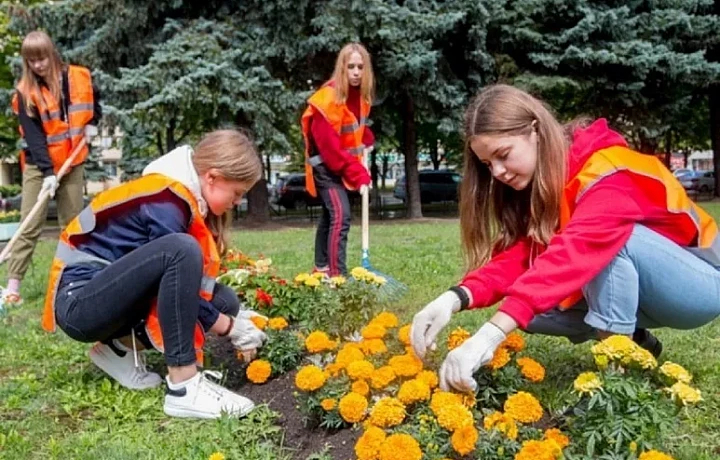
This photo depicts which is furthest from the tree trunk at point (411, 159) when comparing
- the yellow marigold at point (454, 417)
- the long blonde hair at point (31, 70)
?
the yellow marigold at point (454, 417)

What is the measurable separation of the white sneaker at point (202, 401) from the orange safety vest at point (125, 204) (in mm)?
140

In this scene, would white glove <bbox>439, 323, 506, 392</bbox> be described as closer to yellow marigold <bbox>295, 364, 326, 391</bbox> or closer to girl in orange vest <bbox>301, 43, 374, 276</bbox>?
A: yellow marigold <bbox>295, 364, 326, 391</bbox>

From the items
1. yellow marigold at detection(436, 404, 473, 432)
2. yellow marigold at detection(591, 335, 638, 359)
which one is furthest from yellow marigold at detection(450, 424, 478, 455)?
yellow marigold at detection(591, 335, 638, 359)

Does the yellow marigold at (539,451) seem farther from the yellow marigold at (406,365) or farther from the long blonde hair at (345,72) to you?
the long blonde hair at (345,72)

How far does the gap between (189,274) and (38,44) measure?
313cm

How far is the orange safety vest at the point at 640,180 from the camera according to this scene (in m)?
2.27

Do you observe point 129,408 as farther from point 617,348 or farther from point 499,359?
point 617,348

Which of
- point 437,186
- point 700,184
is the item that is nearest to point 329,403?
point 437,186

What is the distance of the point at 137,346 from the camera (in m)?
3.06

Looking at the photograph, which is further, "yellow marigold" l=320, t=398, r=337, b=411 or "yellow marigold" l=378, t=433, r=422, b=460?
"yellow marigold" l=320, t=398, r=337, b=411

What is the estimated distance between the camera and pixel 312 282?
129 inches

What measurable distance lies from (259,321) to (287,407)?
61cm

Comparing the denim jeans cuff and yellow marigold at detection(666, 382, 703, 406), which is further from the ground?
yellow marigold at detection(666, 382, 703, 406)

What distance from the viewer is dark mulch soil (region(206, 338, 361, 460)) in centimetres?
230
